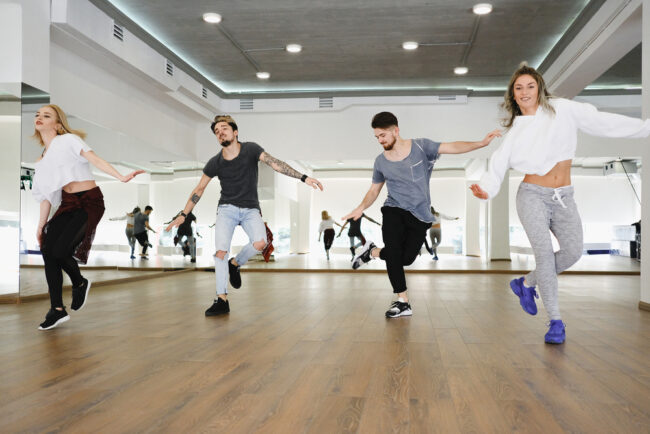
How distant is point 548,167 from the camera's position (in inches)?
119

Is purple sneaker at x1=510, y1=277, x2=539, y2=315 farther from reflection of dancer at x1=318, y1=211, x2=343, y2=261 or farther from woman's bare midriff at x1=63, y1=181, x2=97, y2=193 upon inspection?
reflection of dancer at x1=318, y1=211, x2=343, y2=261

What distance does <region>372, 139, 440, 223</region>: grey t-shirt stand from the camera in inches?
159

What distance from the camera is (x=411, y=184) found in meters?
4.06

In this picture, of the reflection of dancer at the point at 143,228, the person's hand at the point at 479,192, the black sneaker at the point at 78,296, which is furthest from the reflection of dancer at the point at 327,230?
the person's hand at the point at 479,192

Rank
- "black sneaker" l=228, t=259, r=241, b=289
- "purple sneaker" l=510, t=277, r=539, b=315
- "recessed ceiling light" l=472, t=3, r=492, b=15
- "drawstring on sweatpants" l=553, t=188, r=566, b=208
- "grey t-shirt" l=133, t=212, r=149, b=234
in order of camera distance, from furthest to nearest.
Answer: "grey t-shirt" l=133, t=212, r=149, b=234 → "recessed ceiling light" l=472, t=3, r=492, b=15 → "black sneaker" l=228, t=259, r=241, b=289 → "purple sneaker" l=510, t=277, r=539, b=315 → "drawstring on sweatpants" l=553, t=188, r=566, b=208

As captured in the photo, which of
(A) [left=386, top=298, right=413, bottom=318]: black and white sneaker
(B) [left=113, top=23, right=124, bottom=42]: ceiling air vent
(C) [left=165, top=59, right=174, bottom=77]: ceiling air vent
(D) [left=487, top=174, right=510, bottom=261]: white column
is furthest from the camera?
(D) [left=487, top=174, right=510, bottom=261]: white column

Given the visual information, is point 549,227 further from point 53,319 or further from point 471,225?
point 471,225

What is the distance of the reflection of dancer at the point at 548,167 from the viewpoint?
3021 mm

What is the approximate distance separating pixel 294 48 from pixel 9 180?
13.5 ft

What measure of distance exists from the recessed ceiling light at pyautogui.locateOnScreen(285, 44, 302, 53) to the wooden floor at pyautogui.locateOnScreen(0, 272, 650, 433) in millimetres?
4464

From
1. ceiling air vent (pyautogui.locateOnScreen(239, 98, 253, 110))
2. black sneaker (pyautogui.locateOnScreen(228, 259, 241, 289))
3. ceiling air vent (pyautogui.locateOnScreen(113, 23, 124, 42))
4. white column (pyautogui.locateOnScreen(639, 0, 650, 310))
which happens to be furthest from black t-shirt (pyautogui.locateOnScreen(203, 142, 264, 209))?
ceiling air vent (pyautogui.locateOnScreen(239, 98, 253, 110))

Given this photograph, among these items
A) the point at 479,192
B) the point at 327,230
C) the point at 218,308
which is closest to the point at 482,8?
the point at 479,192

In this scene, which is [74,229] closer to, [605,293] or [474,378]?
[474,378]

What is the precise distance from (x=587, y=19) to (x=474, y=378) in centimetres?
572
